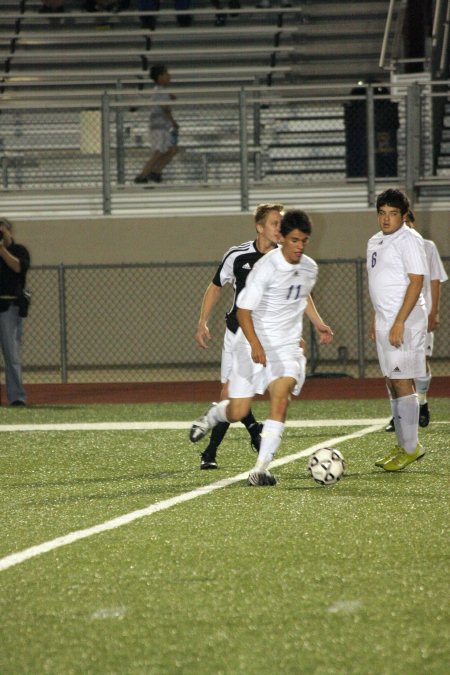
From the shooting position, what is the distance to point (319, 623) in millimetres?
4391

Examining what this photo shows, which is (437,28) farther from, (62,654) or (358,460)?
(62,654)

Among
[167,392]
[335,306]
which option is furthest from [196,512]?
[335,306]

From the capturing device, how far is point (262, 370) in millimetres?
7703

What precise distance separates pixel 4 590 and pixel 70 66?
19.4 metres

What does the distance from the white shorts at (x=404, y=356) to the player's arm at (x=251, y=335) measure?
3.23 feet

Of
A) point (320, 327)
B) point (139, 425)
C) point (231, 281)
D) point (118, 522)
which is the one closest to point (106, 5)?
point (139, 425)

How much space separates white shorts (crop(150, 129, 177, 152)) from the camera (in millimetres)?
17031

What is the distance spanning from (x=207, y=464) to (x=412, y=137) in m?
9.33

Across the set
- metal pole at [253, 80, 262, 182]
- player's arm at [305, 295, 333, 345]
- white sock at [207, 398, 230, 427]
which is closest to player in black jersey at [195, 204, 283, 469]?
white sock at [207, 398, 230, 427]

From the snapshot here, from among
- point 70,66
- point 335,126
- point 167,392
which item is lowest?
point 167,392

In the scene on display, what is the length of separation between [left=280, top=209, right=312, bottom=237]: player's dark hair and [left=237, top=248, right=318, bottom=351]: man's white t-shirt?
0.20 metres

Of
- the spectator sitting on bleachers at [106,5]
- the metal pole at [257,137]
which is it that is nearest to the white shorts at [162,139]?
the metal pole at [257,137]

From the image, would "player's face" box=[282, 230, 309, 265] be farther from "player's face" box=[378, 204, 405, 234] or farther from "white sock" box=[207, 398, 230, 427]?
"white sock" box=[207, 398, 230, 427]

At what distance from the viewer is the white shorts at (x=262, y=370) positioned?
24.7ft
